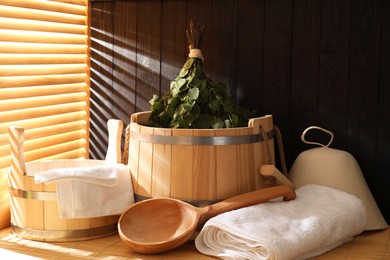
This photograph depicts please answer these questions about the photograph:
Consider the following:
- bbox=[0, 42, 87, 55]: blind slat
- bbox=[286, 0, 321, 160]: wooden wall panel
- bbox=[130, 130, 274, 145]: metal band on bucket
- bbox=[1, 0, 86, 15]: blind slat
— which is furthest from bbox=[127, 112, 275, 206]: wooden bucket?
bbox=[1, 0, 86, 15]: blind slat

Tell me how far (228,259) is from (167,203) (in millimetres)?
374

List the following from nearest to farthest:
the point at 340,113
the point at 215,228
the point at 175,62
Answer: the point at 215,228
the point at 340,113
the point at 175,62

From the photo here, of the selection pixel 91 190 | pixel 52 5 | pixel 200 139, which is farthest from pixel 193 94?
pixel 52 5

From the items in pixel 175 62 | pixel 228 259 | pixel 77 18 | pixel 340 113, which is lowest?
pixel 228 259

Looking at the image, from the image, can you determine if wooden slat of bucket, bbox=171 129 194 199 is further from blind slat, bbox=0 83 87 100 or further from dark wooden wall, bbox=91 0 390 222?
blind slat, bbox=0 83 87 100

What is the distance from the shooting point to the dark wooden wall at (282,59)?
2840 mm

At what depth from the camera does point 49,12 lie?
3.03 metres

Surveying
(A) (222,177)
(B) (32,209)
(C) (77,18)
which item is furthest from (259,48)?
(B) (32,209)

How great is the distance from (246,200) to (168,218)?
0.33m

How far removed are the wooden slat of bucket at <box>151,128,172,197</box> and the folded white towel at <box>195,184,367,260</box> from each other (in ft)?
0.90

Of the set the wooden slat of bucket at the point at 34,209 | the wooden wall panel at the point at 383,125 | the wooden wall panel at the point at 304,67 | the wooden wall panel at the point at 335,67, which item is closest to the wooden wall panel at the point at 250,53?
the wooden wall panel at the point at 304,67

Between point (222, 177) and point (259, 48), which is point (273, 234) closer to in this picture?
point (222, 177)

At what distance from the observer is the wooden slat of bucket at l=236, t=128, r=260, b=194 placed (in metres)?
2.60

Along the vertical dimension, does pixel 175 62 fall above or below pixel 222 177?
above
